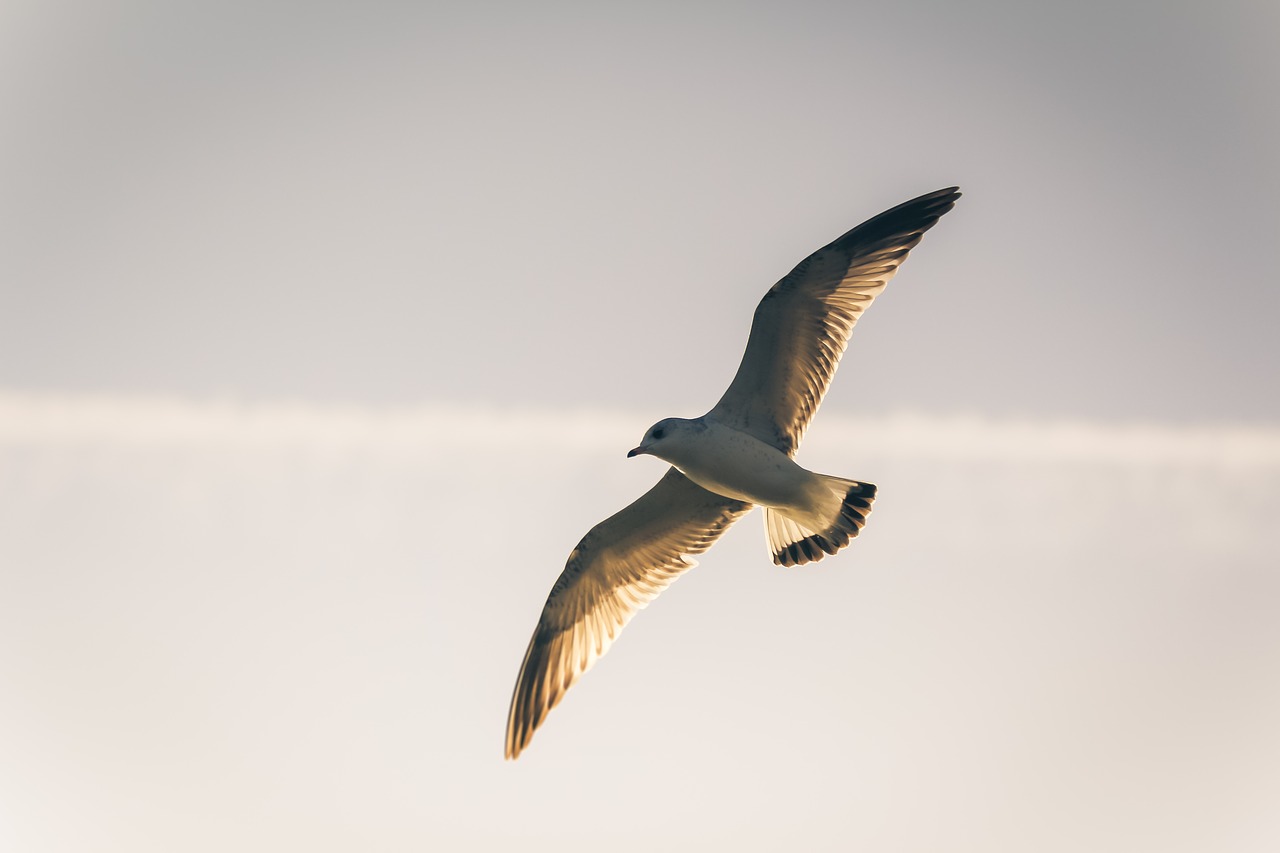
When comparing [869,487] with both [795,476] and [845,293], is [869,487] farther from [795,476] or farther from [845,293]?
[845,293]

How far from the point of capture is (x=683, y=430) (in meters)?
11.0

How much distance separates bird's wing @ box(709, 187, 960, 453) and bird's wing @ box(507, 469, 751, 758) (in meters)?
1.02

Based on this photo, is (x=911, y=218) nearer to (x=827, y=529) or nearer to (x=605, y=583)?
(x=827, y=529)

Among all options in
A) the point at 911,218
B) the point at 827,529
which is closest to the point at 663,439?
the point at 827,529

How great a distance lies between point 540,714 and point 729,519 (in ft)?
8.33

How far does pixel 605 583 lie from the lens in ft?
40.3

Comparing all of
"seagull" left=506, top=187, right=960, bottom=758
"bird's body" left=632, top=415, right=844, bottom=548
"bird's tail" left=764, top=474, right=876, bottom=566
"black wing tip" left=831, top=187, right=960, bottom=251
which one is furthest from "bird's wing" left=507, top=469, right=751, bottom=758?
"black wing tip" left=831, top=187, right=960, bottom=251

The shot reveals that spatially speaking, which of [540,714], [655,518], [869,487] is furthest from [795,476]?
[540,714]

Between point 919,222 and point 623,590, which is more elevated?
point 919,222

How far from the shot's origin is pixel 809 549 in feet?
38.1

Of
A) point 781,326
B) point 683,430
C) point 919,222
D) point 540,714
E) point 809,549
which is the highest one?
point 919,222

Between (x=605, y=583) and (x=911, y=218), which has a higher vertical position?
(x=911, y=218)

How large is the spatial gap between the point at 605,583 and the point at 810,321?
3.22 m

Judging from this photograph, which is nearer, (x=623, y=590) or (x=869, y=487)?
(x=869, y=487)
